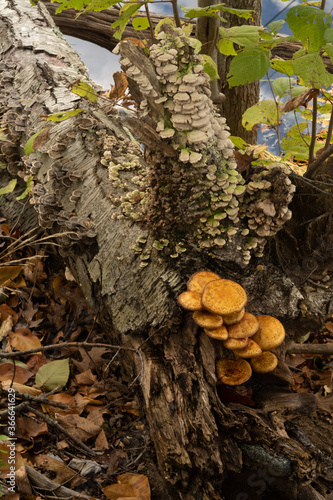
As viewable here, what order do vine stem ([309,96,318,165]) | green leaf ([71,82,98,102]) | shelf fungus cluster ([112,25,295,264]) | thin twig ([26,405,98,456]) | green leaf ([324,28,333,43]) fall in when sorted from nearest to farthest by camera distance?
green leaf ([324,28,333,43]), shelf fungus cluster ([112,25,295,264]), thin twig ([26,405,98,456]), vine stem ([309,96,318,165]), green leaf ([71,82,98,102])

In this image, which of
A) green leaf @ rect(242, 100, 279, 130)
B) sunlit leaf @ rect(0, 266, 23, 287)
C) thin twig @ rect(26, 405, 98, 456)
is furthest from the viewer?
sunlit leaf @ rect(0, 266, 23, 287)

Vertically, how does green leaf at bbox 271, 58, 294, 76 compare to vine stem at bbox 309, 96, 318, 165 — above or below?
above

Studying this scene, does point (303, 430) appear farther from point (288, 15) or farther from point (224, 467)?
point (288, 15)

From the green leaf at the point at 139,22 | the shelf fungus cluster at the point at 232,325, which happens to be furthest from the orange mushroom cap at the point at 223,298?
the green leaf at the point at 139,22

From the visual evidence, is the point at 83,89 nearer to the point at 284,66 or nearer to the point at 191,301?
the point at 284,66

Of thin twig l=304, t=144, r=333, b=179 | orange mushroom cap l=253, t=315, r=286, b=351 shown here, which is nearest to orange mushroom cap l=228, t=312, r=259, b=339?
orange mushroom cap l=253, t=315, r=286, b=351

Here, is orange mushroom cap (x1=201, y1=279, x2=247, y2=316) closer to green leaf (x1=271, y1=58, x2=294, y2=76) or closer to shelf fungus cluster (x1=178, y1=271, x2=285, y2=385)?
shelf fungus cluster (x1=178, y1=271, x2=285, y2=385)
